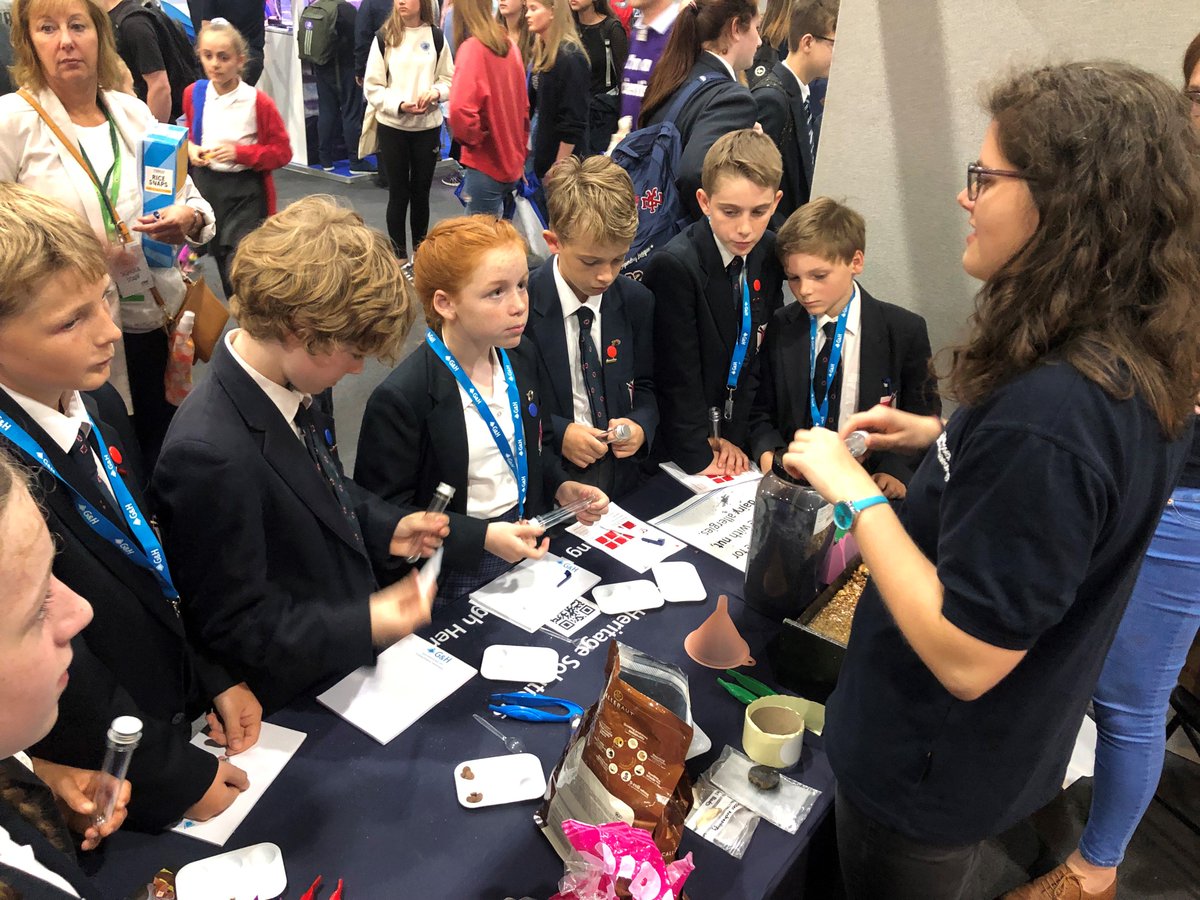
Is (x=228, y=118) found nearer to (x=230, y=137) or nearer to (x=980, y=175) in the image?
(x=230, y=137)

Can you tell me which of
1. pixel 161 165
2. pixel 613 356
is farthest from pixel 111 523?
pixel 161 165

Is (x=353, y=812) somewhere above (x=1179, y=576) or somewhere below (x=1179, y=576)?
below

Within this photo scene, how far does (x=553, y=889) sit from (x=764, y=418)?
162 centimetres

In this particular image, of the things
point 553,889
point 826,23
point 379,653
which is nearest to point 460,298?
point 379,653

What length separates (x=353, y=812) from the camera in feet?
4.44

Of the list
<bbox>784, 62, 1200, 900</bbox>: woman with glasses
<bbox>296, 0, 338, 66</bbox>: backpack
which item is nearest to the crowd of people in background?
<bbox>784, 62, 1200, 900</bbox>: woman with glasses

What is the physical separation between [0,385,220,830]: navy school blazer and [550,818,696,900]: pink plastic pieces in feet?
1.89

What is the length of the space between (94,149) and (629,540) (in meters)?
1.98

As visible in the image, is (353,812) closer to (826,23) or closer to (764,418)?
(764,418)

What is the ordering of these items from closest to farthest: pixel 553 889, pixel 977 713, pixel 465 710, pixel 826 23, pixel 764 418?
pixel 977 713
pixel 553 889
pixel 465 710
pixel 764 418
pixel 826 23

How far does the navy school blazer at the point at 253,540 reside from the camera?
1.46 metres

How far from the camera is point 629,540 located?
2057 millimetres

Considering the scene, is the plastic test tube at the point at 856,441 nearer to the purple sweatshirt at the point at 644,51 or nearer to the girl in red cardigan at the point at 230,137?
the purple sweatshirt at the point at 644,51

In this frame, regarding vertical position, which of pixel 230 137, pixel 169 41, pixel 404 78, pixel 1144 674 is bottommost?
pixel 1144 674
